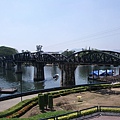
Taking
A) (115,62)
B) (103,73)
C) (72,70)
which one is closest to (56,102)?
(115,62)

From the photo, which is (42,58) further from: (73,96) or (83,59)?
(73,96)

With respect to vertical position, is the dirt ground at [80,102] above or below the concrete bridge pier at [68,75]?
below

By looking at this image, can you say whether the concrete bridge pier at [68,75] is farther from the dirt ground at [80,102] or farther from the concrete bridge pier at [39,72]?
the dirt ground at [80,102]

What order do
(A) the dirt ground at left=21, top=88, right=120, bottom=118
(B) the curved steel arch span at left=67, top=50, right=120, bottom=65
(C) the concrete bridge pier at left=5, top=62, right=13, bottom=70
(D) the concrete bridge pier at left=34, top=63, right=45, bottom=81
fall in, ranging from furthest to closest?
Answer: (C) the concrete bridge pier at left=5, top=62, right=13, bottom=70 < (D) the concrete bridge pier at left=34, top=63, right=45, bottom=81 < (B) the curved steel arch span at left=67, top=50, right=120, bottom=65 < (A) the dirt ground at left=21, top=88, right=120, bottom=118

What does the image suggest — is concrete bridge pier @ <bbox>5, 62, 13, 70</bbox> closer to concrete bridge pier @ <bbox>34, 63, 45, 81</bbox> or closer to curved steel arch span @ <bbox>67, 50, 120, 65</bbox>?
concrete bridge pier @ <bbox>34, 63, 45, 81</bbox>

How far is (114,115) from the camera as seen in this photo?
25.8m

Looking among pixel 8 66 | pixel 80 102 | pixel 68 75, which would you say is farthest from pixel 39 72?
pixel 80 102

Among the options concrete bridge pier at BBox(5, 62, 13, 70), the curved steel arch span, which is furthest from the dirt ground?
concrete bridge pier at BBox(5, 62, 13, 70)

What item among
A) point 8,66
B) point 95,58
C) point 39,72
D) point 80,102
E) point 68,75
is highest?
point 95,58

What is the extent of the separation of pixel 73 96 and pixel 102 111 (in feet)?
59.1

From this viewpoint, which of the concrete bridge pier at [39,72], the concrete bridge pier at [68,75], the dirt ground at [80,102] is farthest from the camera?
the concrete bridge pier at [39,72]

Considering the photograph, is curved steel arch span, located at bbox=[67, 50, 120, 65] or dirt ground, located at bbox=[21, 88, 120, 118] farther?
curved steel arch span, located at bbox=[67, 50, 120, 65]

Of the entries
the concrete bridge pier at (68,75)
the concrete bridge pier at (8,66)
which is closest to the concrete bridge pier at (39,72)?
the concrete bridge pier at (68,75)

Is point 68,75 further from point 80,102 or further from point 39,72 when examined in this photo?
point 80,102
